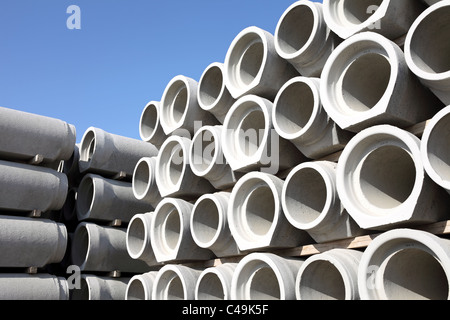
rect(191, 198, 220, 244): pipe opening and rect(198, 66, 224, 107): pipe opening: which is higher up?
rect(198, 66, 224, 107): pipe opening

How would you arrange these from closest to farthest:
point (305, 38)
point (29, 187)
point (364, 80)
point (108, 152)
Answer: point (364, 80) → point (305, 38) → point (29, 187) → point (108, 152)

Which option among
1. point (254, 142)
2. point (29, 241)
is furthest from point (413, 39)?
point (29, 241)

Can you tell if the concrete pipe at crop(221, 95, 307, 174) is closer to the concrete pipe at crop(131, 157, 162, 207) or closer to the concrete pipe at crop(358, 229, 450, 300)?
the concrete pipe at crop(358, 229, 450, 300)

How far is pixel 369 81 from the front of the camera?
4.02m

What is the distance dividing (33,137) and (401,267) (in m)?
4.75

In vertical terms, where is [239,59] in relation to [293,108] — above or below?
above

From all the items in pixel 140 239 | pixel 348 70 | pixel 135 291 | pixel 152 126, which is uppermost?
pixel 348 70

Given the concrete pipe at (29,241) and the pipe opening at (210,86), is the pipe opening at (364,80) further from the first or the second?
the concrete pipe at (29,241)

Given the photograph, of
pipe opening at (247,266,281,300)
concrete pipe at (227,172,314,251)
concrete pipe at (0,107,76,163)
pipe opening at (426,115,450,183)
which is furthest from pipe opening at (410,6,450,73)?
concrete pipe at (0,107,76,163)

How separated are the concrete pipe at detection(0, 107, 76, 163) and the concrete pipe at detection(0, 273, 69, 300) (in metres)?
1.49

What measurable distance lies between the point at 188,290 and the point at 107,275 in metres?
2.53

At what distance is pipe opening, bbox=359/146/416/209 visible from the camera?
3.57 metres

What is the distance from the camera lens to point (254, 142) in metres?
4.80

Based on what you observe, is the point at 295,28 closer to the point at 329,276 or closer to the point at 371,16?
the point at 371,16
